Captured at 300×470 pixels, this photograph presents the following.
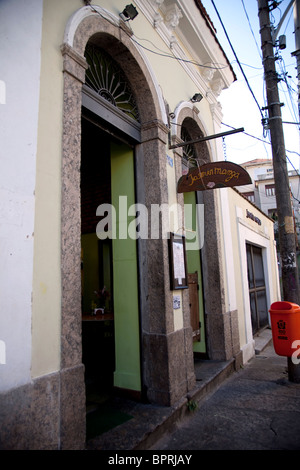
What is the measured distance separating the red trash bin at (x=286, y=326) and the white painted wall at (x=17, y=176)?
12.6 ft

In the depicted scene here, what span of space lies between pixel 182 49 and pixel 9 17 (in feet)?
12.4

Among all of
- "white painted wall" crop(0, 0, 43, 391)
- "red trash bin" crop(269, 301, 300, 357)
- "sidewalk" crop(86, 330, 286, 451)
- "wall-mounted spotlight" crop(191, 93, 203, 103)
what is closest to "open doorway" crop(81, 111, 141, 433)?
"sidewalk" crop(86, 330, 286, 451)

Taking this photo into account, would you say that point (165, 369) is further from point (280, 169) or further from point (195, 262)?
point (280, 169)

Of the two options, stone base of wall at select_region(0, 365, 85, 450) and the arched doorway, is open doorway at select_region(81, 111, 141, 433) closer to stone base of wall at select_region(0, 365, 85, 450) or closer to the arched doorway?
the arched doorway

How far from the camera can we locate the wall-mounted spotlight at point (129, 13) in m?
3.57

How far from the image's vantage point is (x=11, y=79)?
2.24m

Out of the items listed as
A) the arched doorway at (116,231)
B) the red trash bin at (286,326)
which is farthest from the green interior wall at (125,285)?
the red trash bin at (286,326)

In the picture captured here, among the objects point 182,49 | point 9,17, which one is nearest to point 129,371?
point 9,17

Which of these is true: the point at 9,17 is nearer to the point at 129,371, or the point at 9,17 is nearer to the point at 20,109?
the point at 20,109

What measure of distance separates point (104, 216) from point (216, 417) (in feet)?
12.7

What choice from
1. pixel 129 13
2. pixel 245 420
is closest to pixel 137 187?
pixel 129 13

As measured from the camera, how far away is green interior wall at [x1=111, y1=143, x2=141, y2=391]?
12.5 feet

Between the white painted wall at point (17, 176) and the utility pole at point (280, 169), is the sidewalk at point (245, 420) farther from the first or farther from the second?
the white painted wall at point (17, 176)

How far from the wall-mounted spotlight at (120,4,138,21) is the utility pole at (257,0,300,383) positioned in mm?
2951
